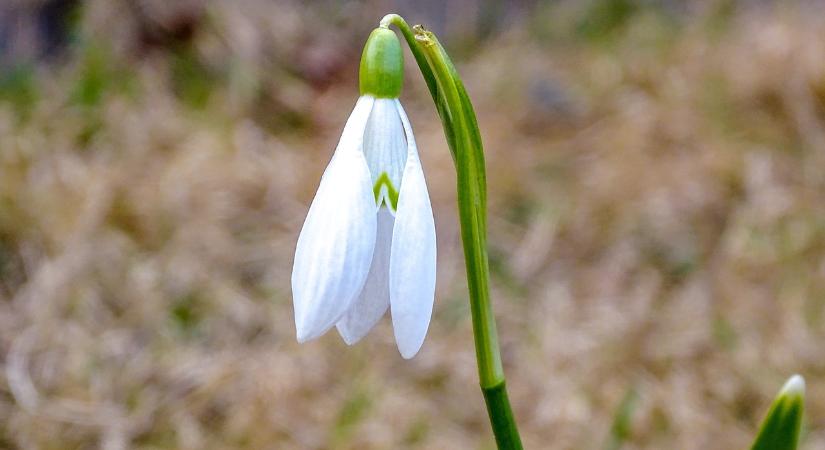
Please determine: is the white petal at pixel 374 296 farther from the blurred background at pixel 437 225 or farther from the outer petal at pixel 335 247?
the blurred background at pixel 437 225

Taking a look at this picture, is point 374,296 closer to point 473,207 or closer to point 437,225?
point 473,207

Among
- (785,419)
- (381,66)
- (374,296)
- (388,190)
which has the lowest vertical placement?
(785,419)

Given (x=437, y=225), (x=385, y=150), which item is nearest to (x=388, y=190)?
(x=385, y=150)

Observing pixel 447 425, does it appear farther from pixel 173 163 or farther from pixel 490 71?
pixel 490 71

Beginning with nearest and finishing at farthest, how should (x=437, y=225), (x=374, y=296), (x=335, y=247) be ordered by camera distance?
(x=335, y=247), (x=374, y=296), (x=437, y=225)

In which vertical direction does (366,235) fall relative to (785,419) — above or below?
above

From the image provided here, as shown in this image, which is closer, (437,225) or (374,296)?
(374,296)

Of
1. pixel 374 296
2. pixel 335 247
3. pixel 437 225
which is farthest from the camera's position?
pixel 437 225

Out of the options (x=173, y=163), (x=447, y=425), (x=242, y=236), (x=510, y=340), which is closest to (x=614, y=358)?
(x=510, y=340)
